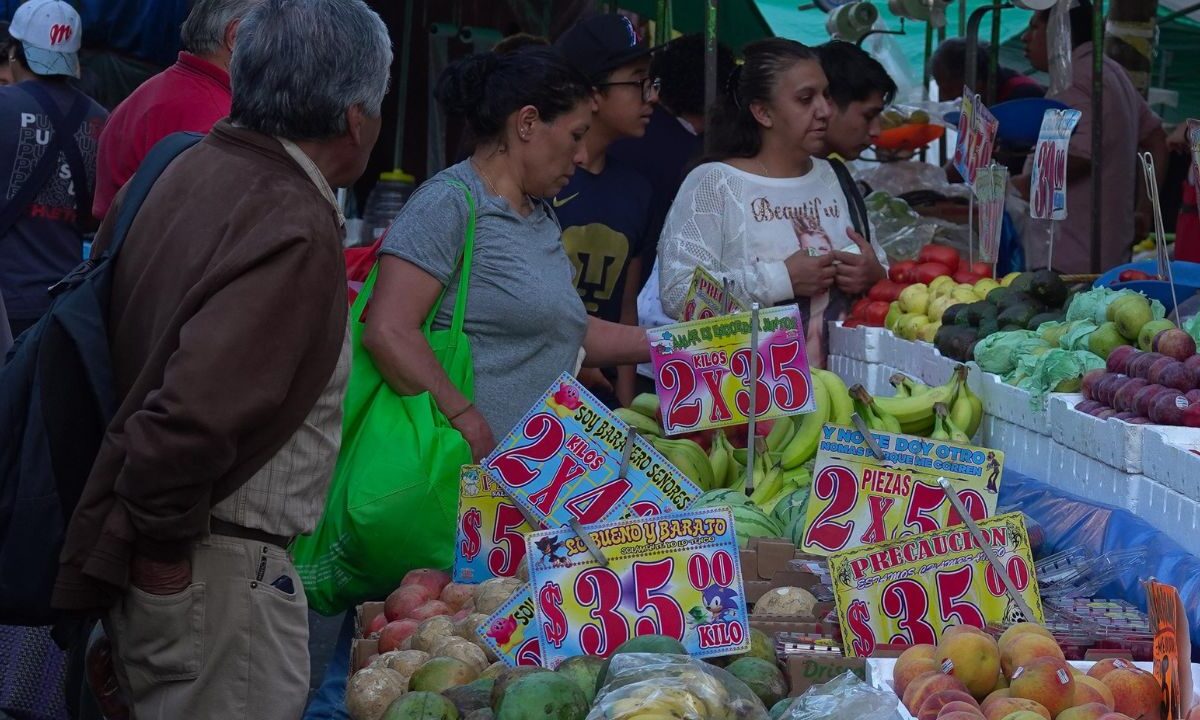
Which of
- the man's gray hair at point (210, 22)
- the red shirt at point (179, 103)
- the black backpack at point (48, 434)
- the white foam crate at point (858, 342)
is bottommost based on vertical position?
the white foam crate at point (858, 342)

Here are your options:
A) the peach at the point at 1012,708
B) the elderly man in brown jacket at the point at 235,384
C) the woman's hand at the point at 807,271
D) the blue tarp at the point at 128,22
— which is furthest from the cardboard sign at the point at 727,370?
the blue tarp at the point at 128,22

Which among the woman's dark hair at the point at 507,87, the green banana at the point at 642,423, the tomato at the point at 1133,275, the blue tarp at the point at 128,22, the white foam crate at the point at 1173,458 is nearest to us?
the white foam crate at the point at 1173,458

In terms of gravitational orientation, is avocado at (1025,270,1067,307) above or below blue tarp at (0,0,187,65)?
below

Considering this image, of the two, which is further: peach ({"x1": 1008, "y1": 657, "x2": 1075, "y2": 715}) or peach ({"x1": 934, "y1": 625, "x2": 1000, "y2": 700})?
peach ({"x1": 934, "y1": 625, "x2": 1000, "y2": 700})

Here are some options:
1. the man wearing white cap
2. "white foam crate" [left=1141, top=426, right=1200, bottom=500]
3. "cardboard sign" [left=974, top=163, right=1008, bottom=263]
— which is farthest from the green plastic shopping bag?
"cardboard sign" [left=974, top=163, right=1008, bottom=263]

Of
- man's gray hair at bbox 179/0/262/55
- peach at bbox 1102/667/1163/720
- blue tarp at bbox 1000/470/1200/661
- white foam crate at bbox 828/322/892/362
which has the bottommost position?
white foam crate at bbox 828/322/892/362

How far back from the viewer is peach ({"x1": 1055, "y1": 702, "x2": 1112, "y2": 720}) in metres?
2.03

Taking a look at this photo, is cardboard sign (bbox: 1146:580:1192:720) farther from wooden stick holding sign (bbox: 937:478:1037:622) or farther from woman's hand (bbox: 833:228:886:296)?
woman's hand (bbox: 833:228:886:296)

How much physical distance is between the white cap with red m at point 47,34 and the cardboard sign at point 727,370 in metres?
2.88

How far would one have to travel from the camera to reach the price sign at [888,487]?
2994 mm

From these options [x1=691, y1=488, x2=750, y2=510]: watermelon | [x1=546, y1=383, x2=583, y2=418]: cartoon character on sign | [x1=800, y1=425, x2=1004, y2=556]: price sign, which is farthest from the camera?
[x1=691, y1=488, x2=750, y2=510]: watermelon

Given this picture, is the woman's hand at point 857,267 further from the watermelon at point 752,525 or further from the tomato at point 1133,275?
the watermelon at point 752,525

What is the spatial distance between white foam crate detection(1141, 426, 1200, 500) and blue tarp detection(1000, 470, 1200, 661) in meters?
0.10

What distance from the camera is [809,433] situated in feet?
13.1
